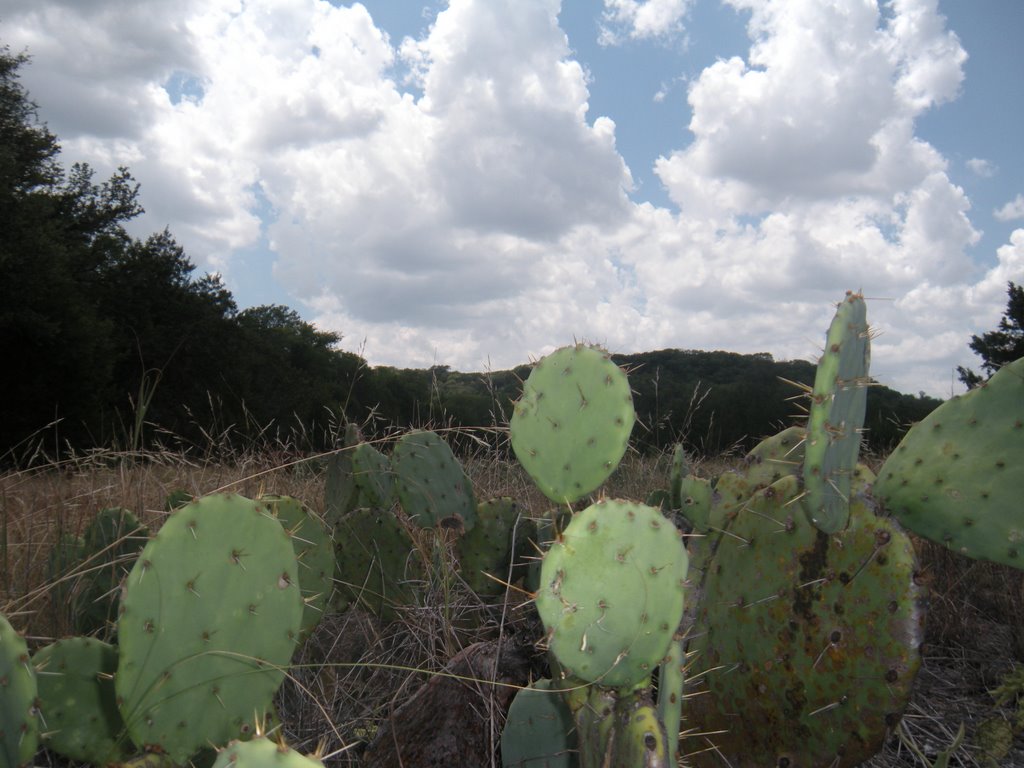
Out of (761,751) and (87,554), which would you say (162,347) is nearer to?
(87,554)

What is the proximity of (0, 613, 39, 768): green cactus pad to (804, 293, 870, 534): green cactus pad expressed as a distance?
1.10 meters

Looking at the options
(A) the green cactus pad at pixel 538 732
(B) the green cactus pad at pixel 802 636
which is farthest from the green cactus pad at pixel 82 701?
(B) the green cactus pad at pixel 802 636

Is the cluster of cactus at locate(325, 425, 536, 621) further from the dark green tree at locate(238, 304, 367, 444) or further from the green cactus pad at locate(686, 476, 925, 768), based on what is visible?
the dark green tree at locate(238, 304, 367, 444)

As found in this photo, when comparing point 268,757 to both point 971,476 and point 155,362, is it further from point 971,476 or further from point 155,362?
point 155,362

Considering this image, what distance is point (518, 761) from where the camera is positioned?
132cm

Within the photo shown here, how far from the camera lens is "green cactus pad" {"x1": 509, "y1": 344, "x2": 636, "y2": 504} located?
151cm

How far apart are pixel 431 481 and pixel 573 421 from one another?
911mm

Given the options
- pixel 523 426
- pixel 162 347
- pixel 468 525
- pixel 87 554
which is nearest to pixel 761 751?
pixel 523 426

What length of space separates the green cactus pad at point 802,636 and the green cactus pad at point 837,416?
0.07 meters

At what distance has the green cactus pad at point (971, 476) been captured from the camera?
141cm

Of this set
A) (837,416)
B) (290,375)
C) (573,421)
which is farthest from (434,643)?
(290,375)

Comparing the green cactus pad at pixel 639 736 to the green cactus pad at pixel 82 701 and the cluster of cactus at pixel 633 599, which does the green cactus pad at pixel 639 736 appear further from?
the green cactus pad at pixel 82 701

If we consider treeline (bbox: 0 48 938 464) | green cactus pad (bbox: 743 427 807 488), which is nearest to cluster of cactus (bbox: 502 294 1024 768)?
green cactus pad (bbox: 743 427 807 488)

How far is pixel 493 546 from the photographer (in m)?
2.11
